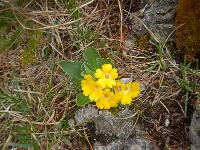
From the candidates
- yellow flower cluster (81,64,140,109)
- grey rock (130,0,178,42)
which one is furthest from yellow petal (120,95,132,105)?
grey rock (130,0,178,42)

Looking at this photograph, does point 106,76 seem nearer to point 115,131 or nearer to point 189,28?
point 115,131

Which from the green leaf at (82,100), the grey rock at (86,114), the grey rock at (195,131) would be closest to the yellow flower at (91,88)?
the green leaf at (82,100)

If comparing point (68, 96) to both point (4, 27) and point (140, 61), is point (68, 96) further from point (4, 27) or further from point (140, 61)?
point (4, 27)

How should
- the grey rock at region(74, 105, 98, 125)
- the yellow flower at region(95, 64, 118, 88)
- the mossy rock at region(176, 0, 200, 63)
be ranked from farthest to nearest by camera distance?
the grey rock at region(74, 105, 98, 125) → the mossy rock at region(176, 0, 200, 63) → the yellow flower at region(95, 64, 118, 88)

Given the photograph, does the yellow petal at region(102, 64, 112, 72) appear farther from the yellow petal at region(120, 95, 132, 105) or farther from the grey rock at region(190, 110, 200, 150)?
the grey rock at region(190, 110, 200, 150)

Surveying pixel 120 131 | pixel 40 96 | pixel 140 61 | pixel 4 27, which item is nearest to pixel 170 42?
pixel 140 61

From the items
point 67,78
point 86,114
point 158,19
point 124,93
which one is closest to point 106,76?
point 124,93
